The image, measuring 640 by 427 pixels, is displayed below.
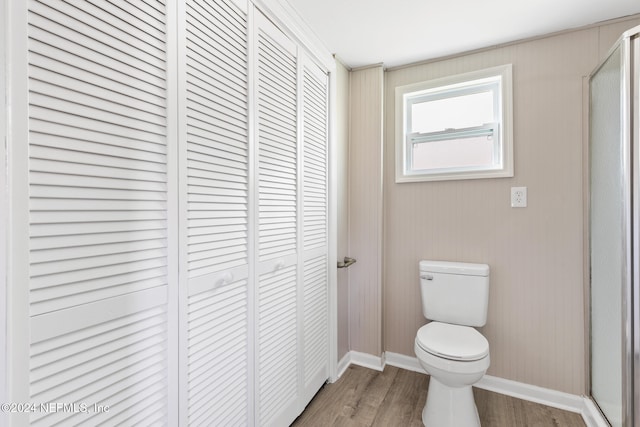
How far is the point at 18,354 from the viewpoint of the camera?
2.14 ft

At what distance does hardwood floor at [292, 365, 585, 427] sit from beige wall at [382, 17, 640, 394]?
18 cm

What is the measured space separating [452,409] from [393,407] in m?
0.36

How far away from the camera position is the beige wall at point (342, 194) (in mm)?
2211

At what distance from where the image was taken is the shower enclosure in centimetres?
133

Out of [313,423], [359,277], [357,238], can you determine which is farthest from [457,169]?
[313,423]

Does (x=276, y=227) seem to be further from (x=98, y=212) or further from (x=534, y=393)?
(x=534, y=393)

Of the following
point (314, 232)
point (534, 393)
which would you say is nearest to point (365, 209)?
point (314, 232)

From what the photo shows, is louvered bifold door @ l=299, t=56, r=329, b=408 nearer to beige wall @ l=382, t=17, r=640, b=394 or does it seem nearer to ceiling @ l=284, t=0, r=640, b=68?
ceiling @ l=284, t=0, r=640, b=68

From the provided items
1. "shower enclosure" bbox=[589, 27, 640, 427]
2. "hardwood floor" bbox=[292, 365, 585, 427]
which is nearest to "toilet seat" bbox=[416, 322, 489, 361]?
"hardwood floor" bbox=[292, 365, 585, 427]

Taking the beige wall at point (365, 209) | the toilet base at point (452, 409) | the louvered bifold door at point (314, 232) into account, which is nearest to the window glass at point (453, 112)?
the beige wall at point (365, 209)

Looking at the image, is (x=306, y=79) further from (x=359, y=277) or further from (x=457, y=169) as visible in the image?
(x=359, y=277)

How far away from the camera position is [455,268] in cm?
196

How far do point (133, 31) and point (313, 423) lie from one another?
1935mm

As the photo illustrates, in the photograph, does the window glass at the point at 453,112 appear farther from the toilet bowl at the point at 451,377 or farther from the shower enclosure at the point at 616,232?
the toilet bowl at the point at 451,377
